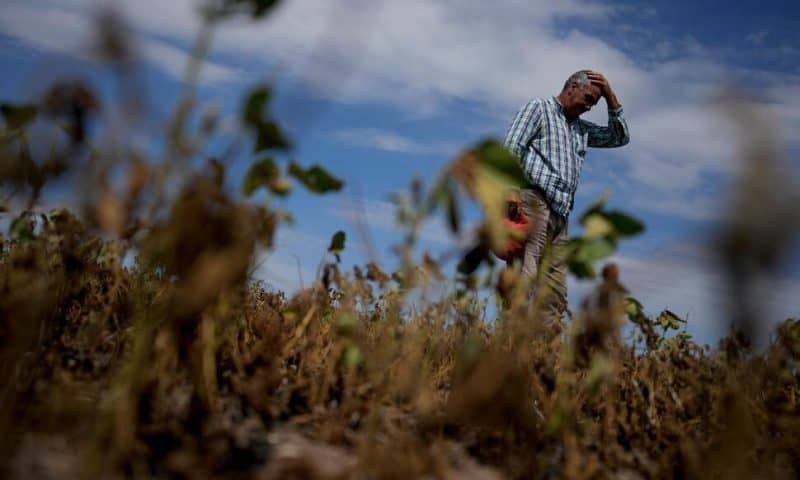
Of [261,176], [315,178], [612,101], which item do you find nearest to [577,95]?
[612,101]

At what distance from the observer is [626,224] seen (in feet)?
5.38

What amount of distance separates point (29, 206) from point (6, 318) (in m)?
0.39

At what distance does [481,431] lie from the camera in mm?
1983

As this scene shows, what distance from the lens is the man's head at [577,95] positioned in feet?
15.1

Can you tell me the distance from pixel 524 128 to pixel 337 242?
2.59 metres

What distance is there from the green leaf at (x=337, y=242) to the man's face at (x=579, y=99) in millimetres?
2961

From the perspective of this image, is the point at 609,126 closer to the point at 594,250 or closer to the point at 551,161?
the point at 551,161

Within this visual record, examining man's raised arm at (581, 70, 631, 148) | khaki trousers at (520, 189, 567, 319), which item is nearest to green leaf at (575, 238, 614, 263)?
khaki trousers at (520, 189, 567, 319)

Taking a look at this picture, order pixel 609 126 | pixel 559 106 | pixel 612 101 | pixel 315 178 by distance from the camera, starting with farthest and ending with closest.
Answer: pixel 609 126
pixel 612 101
pixel 559 106
pixel 315 178

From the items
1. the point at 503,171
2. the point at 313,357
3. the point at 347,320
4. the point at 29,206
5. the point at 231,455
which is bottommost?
the point at 231,455

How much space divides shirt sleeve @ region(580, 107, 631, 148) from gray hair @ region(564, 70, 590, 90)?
1.16ft

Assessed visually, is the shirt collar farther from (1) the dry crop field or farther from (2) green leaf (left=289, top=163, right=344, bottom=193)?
(2) green leaf (left=289, top=163, right=344, bottom=193)

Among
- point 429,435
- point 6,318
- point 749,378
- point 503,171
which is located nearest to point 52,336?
point 6,318

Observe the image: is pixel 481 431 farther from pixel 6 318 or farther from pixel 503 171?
pixel 6 318
